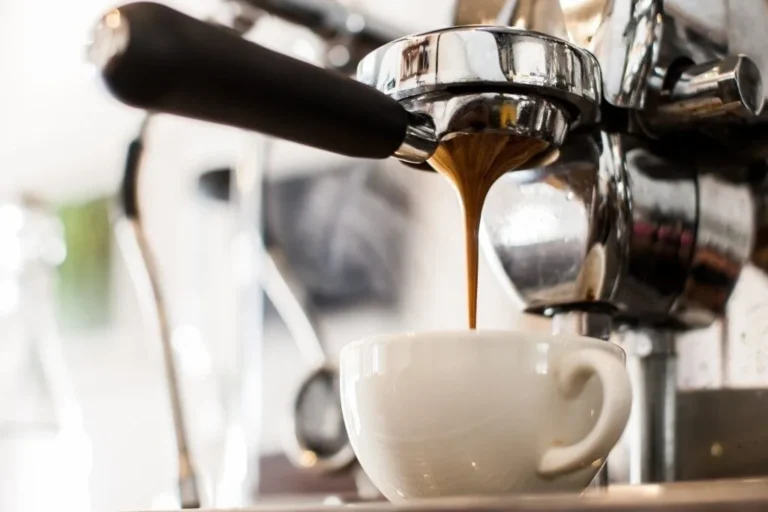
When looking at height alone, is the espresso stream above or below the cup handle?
above

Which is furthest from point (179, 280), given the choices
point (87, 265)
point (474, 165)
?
point (474, 165)

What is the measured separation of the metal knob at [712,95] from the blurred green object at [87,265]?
72cm

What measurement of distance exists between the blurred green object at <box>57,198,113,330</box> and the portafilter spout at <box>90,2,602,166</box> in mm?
714

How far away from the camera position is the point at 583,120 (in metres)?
0.32

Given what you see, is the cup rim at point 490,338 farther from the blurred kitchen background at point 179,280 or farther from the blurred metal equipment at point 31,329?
the blurred metal equipment at point 31,329

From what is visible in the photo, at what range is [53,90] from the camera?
1.01 metres

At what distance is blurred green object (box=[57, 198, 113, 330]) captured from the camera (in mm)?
959

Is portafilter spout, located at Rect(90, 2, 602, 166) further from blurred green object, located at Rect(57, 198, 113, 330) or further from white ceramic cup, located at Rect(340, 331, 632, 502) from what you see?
blurred green object, located at Rect(57, 198, 113, 330)

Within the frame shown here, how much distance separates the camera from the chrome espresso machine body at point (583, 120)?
236mm

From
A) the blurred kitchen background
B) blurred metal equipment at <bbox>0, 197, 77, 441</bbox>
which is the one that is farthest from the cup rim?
blurred metal equipment at <bbox>0, 197, 77, 441</bbox>

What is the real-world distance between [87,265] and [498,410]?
2.60 feet

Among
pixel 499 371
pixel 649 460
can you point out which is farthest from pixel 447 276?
pixel 499 371

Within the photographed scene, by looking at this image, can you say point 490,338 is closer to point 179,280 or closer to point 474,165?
point 474,165

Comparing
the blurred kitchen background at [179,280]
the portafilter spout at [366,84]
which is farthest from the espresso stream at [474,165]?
the blurred kitchen background at [179,280]
